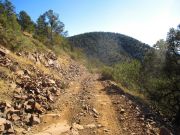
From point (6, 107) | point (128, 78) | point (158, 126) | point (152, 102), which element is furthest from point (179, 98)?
point (128, 78)

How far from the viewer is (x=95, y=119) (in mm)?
14352

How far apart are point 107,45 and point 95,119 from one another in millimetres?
154264

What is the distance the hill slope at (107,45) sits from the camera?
150 meters

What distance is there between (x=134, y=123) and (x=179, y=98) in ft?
23.8

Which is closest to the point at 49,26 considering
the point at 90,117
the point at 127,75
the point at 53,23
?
the point at 53,23

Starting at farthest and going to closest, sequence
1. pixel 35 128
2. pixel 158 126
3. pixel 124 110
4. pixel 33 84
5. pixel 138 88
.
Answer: pixel 138 88 → pixel 33 84 → pixel 124 110 → pixel 158 126 → pixel 35 128

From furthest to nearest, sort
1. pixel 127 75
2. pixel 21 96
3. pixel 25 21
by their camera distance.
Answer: pixel 25 21 < pixel 127 75 < pixel 21 96

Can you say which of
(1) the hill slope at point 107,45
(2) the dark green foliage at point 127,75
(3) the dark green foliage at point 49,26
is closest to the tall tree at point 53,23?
(3) the dark green foliage at point 49,26

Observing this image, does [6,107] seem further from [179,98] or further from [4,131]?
[179,98]

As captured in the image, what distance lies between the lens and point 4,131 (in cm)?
1148

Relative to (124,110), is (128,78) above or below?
above

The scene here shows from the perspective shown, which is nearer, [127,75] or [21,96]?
[21,96]

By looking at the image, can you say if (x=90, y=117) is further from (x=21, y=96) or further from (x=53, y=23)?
(x=53, y=23)

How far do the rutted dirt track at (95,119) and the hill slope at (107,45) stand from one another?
4735 inches
